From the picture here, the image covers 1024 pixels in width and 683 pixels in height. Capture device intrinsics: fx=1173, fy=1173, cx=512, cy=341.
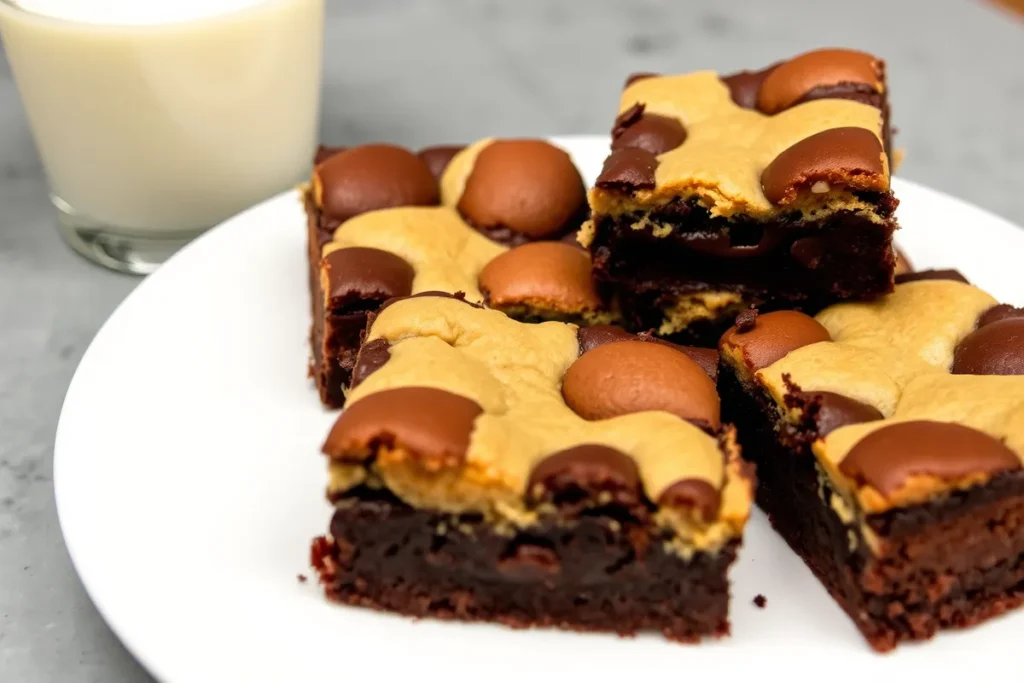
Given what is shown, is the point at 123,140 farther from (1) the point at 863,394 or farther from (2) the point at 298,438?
(1) the point at 863,394

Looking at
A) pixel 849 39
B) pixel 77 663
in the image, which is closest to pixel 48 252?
pixel 77 663

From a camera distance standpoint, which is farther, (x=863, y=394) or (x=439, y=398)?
(x=863, y=394)

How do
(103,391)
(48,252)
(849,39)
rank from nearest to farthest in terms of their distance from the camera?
(103,391)
(48,252)
(849,39)

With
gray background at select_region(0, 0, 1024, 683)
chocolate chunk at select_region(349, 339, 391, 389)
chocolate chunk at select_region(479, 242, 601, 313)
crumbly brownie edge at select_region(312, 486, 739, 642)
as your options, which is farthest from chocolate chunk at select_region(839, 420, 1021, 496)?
gray background at select_region(0, 0, 1024, 683)

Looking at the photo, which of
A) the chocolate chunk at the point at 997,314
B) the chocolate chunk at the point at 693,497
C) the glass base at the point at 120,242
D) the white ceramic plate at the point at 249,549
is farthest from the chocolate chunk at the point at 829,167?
the glass base at the point at 120,242

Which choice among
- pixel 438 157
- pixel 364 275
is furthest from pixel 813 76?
pixel 364 275

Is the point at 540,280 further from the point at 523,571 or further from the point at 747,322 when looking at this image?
the point at 523,571

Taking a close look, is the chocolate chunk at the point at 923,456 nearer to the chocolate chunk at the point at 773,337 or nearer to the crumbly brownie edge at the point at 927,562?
the crumbly brownie edge at the point at 927,562
